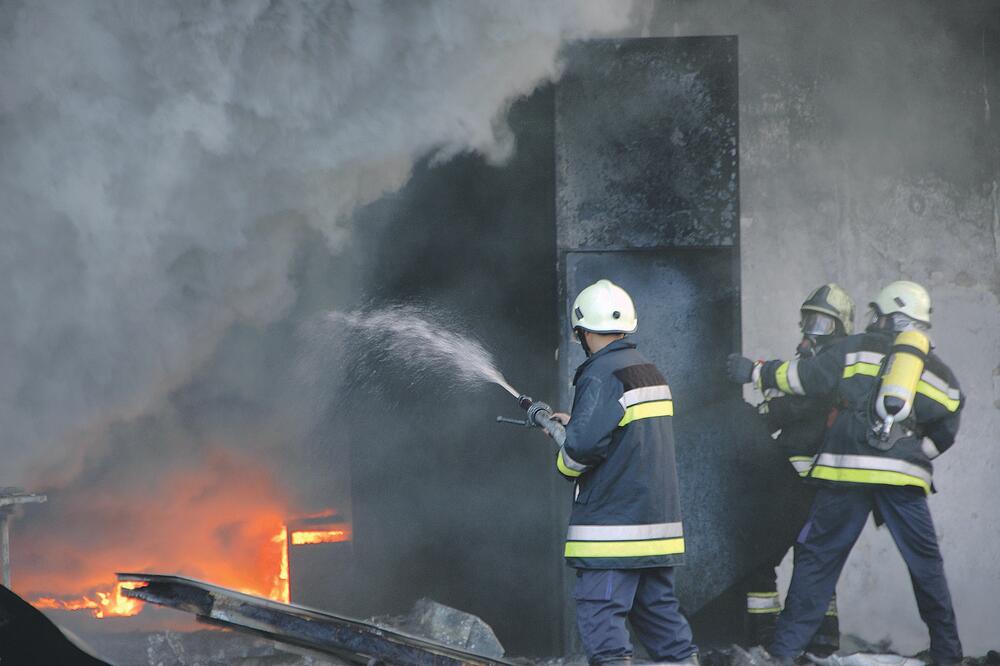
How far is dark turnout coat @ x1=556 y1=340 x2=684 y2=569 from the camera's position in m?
3.85

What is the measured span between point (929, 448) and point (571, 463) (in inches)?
97.3

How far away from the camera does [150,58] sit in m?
5.25

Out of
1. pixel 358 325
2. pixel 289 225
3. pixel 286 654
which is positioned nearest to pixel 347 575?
pixel 286 654

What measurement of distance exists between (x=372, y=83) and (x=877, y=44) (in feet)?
11.4

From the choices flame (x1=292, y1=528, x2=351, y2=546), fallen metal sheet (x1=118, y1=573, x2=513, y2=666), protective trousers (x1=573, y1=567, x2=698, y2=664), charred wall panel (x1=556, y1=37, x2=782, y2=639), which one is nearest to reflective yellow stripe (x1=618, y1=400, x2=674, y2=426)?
protective trousers (x1=573, y1=567, x2=698, y2=664)

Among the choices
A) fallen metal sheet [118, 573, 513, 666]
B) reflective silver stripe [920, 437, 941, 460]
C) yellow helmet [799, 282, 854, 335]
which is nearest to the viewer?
fallen metal sheet [118, 573, 513, 666]

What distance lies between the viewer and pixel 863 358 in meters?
5.33

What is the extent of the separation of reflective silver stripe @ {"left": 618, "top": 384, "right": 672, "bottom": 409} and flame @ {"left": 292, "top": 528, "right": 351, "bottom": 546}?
3010 mm

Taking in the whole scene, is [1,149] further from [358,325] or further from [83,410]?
[358,325]

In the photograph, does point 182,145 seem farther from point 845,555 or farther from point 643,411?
point 845,555

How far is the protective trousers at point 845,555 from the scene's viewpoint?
519cm

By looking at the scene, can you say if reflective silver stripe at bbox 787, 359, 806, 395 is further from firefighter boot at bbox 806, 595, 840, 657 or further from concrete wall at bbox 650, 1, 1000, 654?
firefighter boot at bbox 806, 595, 840, 657

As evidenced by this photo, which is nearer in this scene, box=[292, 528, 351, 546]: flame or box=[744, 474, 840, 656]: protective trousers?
box=[744, 474, 840, 656]: protective trousers

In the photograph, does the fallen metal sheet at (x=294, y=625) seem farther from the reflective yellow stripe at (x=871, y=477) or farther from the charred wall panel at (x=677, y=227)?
the reflective yellow stripe at (x=871, y=477)
